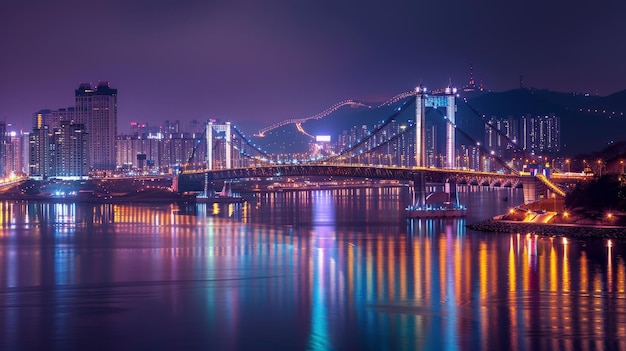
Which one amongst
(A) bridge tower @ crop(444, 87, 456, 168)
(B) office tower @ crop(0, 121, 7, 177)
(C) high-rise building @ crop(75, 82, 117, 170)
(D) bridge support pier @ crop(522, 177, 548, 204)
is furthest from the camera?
(C) high-rise building @ crop(75, 82, 117, 170)

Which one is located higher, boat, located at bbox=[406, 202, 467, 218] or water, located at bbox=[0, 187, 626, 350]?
boat, located at bbox=[406, 202, 467, 218]

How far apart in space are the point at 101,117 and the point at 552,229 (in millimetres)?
58553

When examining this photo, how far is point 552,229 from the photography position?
22359mm

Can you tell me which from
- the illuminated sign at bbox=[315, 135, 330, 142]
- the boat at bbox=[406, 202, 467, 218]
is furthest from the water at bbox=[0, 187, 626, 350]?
the illuminated sign at bbox=[315, 135, 330, 142]

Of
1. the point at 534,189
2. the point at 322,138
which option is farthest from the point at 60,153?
the point at 534,189

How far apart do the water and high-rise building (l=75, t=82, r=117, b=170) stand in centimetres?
5156

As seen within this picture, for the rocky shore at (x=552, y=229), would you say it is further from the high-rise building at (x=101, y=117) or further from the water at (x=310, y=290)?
the high-rise building at (x=101, y=117)

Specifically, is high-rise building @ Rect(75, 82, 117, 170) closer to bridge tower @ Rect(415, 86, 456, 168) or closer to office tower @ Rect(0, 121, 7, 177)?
office tower @ Rect(0, 121, 7, 177)

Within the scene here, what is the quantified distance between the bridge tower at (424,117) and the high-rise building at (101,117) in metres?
48.5

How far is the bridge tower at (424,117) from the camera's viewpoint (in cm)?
2980

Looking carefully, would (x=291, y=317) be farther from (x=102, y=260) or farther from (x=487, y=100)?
(x=487, y=100)

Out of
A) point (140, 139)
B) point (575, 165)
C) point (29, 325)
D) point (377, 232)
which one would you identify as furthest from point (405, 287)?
point (140, 139)

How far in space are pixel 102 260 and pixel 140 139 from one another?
61.2 meters

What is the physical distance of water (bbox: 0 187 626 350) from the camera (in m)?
11.3
